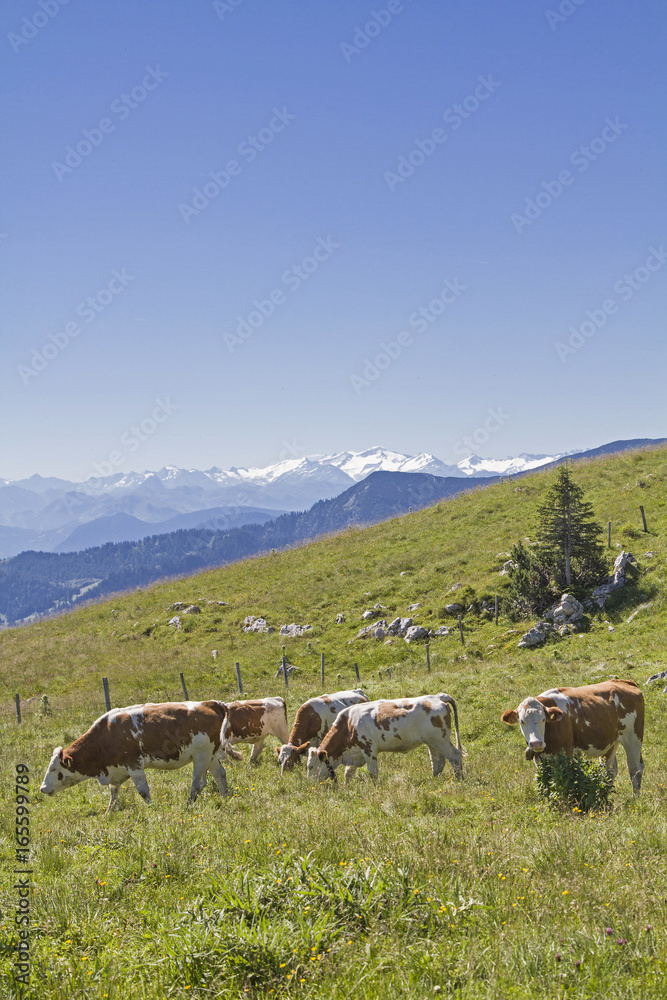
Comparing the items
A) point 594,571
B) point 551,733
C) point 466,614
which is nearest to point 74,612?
point 466,614

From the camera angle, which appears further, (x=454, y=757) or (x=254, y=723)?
(x=254, y=723)

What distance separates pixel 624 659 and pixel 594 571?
29.0ft

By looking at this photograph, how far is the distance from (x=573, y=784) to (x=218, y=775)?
22.8ft

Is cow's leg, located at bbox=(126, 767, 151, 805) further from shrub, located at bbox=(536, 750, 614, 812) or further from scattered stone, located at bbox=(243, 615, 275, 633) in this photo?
scattered stone, located at bbox=(243, 615, 275, 633)

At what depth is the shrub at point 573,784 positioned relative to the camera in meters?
8.95

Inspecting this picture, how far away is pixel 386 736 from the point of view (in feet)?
42.8

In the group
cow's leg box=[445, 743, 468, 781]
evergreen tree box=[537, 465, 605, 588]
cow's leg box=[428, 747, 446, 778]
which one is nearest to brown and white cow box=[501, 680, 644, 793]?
cow's leg box=[445, 743, 468, 781]

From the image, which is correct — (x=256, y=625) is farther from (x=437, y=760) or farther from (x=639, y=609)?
(x=437, y=760)

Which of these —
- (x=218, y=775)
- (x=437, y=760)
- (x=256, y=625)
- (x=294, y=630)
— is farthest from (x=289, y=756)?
(x=256, y=625)

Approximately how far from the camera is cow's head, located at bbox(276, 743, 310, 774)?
47.2 feet

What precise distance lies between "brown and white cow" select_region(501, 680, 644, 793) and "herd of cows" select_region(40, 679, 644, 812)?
18mm

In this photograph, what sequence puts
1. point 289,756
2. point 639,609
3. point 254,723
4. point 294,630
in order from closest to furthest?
point 289,756 → point 254,723 → point 639,609 → point 294,630

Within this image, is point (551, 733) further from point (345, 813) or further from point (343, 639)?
point (343, 639)

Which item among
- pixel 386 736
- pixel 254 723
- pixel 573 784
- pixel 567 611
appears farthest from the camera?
pixel 567 611
